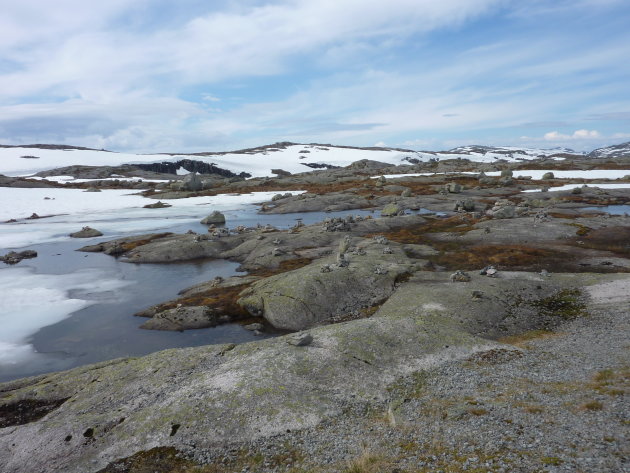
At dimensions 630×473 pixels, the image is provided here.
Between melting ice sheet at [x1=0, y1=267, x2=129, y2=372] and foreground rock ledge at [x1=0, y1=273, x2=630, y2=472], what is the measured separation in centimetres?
743

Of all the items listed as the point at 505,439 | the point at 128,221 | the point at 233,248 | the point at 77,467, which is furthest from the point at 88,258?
the point at 505,439

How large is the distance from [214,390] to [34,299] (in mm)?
27284

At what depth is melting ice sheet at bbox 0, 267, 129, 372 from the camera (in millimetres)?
26281

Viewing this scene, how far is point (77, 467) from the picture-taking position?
1359 cm

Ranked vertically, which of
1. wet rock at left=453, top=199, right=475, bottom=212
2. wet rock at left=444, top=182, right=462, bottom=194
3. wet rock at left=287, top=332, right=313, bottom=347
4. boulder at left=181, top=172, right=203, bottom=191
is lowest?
wet rock at left=287, top=332, right=313, bottom=347

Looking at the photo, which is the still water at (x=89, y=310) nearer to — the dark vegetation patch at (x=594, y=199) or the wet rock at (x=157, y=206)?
the wet rock at (x=157, y=206)

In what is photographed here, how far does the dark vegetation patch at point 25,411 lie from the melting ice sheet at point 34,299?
24.4 feet

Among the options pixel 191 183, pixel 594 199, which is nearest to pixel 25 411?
pixel 594 199

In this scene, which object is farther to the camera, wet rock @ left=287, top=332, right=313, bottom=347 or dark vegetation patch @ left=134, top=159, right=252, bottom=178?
dark vegetation patch @ left=134, top=159, right=252, bottom=178

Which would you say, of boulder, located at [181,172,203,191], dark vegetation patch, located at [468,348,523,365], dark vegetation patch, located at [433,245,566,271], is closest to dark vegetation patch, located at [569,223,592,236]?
dark vegetation patch, located at [433,245,566,271]

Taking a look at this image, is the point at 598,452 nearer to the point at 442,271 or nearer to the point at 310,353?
the point at 310,353

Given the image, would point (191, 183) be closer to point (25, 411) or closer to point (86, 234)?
point (86, 234)

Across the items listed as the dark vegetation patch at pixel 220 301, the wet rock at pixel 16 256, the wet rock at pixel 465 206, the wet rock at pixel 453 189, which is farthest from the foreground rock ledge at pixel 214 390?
the wet rock at pixel 453 189

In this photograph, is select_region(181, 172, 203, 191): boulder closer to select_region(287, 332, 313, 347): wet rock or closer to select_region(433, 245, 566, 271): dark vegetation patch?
select_region(433, 245, 566, 271): dark vegetation patch
